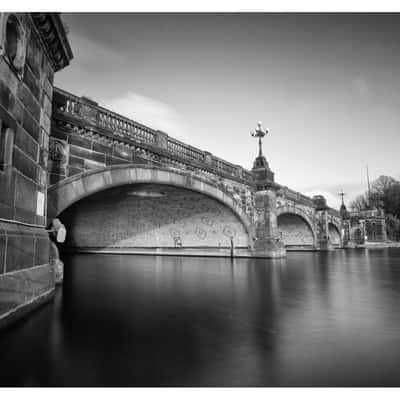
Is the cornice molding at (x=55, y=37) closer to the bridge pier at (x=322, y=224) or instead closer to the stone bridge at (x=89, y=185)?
the stone bridge at (x=89, y=185)

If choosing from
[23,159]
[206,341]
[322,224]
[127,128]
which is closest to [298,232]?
[322,224]

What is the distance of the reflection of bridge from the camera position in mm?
6715

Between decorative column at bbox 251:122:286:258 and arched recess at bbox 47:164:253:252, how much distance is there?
67.5 inches

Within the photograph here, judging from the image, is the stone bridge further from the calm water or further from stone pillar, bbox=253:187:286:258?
the calm water

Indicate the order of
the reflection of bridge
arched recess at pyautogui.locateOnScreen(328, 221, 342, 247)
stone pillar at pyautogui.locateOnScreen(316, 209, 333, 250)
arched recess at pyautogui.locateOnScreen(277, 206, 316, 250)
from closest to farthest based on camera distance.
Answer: the reflection of bridge < arched recess at pyautogui.locateOnScreen(277, 206, 316, 250) < stone pillar at pyautogui.locateOnScreen(316, 209, 333, 250) < arched recess at pyautogui.locateOnScreen(328, 221, 342, 247)

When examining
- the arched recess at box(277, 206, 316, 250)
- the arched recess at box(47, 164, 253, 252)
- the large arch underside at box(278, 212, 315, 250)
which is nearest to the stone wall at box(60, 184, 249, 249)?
the arched recess at box(47, 164, 253, 252)

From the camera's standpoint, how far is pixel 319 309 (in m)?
4.34

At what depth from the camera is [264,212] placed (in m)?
15.3

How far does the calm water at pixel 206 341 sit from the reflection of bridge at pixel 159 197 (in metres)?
3.35

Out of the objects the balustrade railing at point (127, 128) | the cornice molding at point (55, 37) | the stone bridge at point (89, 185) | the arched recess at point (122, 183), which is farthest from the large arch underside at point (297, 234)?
the cornice molding at point (55, 37)

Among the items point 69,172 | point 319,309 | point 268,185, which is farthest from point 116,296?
point 268,185

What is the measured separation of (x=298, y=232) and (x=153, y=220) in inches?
614

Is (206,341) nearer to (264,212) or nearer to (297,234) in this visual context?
(264,212)

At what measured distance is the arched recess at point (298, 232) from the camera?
2430 cm
